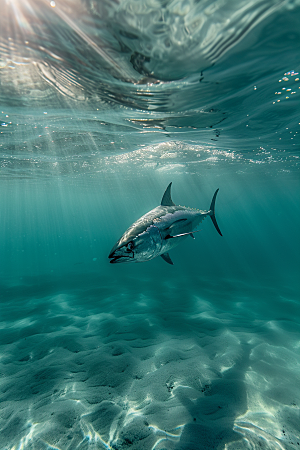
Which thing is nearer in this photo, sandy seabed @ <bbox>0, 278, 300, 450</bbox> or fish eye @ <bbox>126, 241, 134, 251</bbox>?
sandy seabed @ <bbox>0, 278, 300, 450</bbox>

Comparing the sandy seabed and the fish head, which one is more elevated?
the fish head

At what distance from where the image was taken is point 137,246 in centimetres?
358

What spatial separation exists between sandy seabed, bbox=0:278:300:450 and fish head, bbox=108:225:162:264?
2693mm

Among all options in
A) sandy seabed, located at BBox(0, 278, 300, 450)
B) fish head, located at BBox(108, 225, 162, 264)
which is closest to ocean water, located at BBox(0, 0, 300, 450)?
sandy seabed, located at BBox(0, 278, 300, 450)

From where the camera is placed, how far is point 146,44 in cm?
520

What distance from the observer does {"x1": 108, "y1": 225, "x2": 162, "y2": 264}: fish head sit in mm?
3467

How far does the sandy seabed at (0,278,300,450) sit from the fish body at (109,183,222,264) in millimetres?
2659

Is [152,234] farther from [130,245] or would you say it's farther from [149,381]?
[149,381]

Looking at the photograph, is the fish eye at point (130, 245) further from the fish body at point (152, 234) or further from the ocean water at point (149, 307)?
the ocean water at point (149, 307)

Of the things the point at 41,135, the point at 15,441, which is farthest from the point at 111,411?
the point at 41,135

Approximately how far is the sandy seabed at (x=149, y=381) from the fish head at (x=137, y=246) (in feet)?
8.83

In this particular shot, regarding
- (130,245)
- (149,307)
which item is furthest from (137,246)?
(149,307)

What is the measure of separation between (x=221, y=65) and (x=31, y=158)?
15.5 metres

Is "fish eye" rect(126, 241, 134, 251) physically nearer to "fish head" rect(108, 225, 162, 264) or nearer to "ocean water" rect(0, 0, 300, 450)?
"fish head" rect(108, 225, 162, 264)
